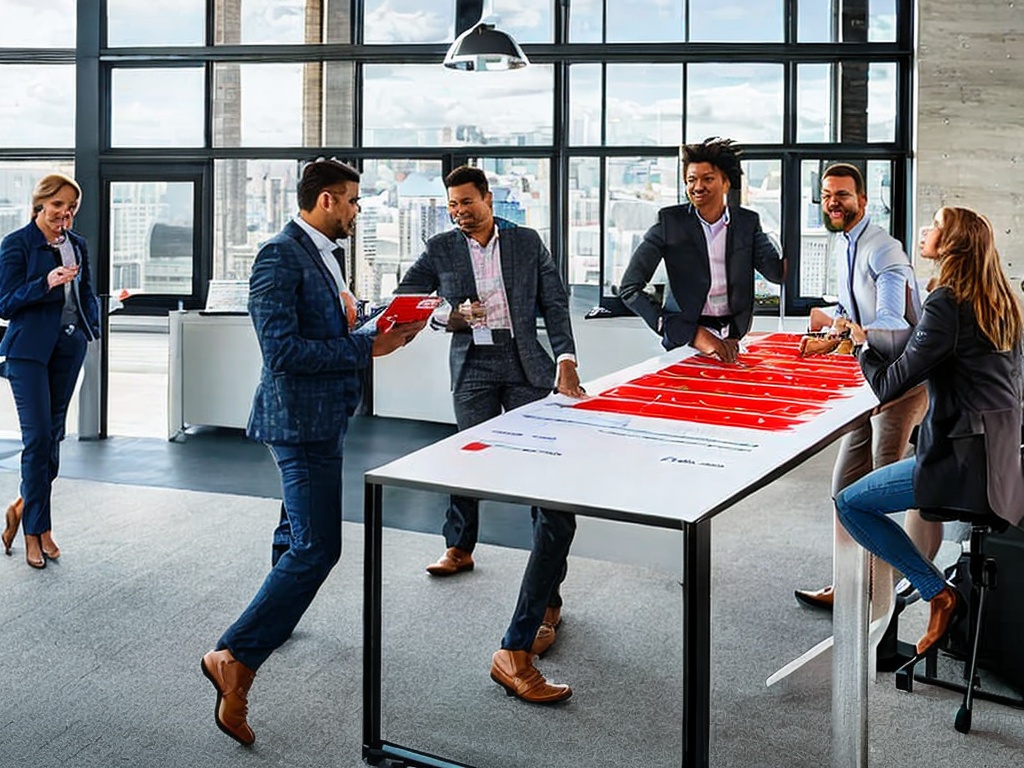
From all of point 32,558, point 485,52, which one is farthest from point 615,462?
point 485,52

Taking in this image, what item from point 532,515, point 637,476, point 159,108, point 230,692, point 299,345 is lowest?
point 230,692

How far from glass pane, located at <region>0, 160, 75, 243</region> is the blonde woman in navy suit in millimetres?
→ 4631

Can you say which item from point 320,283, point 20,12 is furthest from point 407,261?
point 320,283

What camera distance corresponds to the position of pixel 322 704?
153 inches

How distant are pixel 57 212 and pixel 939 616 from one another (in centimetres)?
390

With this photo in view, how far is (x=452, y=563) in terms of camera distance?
5340 mm

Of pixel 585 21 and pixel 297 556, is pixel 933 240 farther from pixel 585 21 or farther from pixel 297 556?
pixel 585 21

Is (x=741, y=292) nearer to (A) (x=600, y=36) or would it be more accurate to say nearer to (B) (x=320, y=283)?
(B) (x=320, y=283)

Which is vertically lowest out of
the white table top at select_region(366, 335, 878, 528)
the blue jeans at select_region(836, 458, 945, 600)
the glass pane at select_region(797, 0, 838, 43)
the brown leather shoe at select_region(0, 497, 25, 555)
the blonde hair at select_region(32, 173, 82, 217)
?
the brown leather shoe at select_region(0, 497, 25, 555)

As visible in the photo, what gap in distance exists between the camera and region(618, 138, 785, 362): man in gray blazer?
500 centimetres

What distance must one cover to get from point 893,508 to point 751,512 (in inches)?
119

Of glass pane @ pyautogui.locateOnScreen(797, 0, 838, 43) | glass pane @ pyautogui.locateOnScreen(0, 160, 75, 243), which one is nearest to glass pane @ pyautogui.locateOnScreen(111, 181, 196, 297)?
glass pane @ pyautogui.locateOnScreen(0, 160, 75, 243)

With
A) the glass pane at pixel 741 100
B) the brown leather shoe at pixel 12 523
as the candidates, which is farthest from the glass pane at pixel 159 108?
the brown leather shoe at pixel 12 523

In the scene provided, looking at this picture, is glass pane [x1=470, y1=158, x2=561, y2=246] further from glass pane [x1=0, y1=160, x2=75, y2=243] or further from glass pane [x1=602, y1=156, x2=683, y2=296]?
glass pane [x1=0, y1=160, x2=75, y2=243]
